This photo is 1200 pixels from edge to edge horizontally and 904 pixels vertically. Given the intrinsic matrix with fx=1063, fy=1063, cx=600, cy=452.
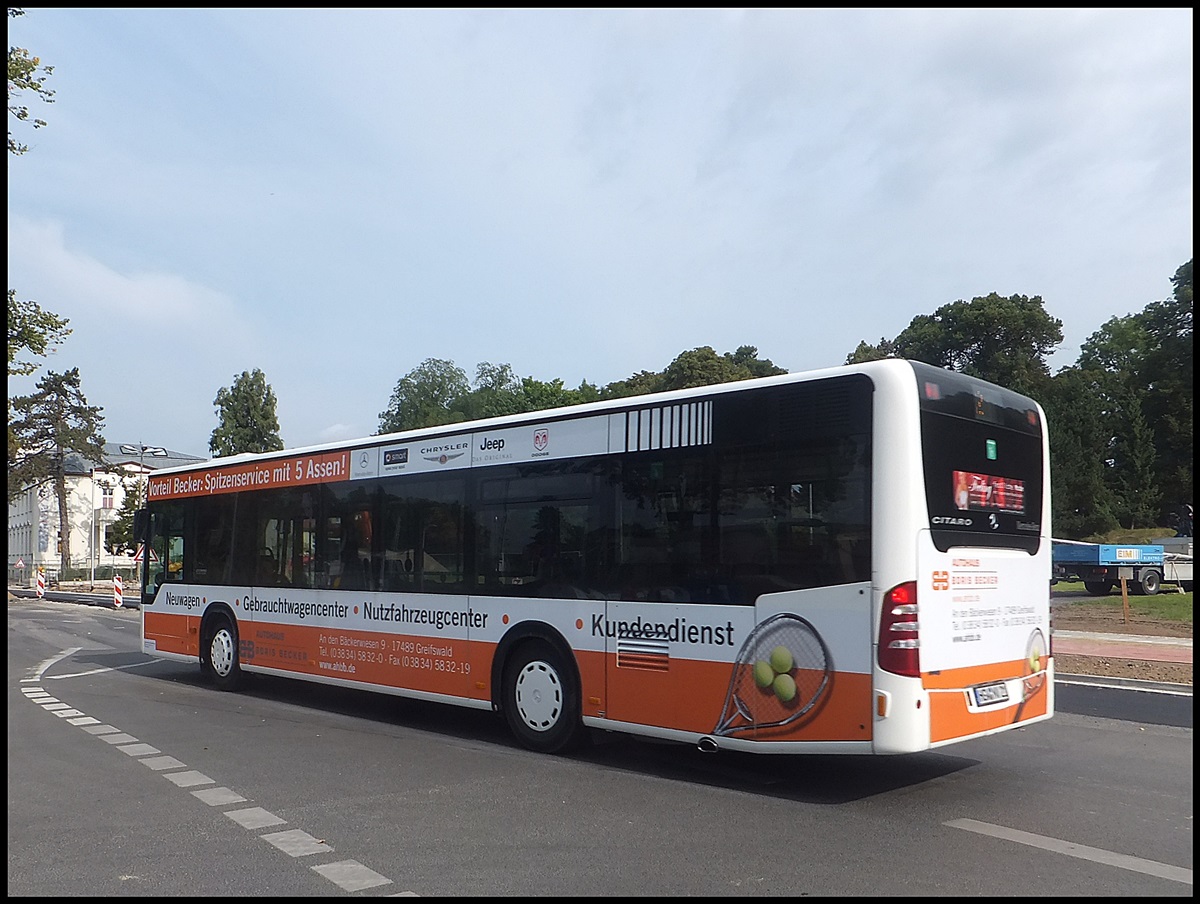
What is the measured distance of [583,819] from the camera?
265 inches

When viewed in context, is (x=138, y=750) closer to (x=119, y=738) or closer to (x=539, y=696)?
(x=119, y=738)

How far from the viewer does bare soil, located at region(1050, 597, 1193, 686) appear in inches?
566

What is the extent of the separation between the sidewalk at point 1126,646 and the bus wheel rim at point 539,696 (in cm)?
1082

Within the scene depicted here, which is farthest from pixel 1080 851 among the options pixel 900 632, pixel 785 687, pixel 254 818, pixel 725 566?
pixel 254 818

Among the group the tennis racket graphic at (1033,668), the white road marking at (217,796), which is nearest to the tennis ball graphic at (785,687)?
the tennis racket graphic at (1033,668)

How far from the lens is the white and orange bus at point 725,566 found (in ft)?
23.0

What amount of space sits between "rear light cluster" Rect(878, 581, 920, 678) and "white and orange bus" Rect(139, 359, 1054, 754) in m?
0.01

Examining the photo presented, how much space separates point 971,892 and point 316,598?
840 cm

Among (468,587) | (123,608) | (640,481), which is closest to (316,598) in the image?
(468,587)

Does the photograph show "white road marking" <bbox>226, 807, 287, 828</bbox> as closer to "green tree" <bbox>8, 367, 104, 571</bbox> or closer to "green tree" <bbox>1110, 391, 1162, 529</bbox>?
"green tree" <bbox>1110, 391, 1162, 529</bbox>

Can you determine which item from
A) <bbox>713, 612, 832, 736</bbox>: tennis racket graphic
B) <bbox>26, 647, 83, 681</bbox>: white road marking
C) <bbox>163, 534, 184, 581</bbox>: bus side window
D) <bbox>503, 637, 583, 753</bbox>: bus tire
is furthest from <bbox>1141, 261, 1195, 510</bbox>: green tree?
<bbox>713, 612, 832, 736</bbox>: tennis racket graphic

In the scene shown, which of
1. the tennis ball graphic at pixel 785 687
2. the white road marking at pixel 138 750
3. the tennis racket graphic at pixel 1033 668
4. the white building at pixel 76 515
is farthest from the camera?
the white building at pixel 76 515

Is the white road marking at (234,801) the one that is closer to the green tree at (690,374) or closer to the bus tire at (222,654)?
the bus tire at (222,654)

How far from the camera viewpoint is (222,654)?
44.7 feet
